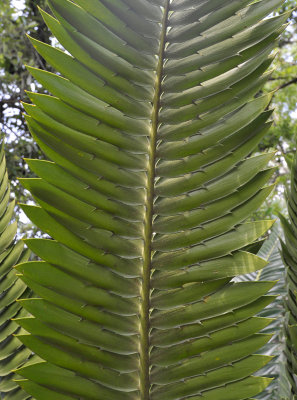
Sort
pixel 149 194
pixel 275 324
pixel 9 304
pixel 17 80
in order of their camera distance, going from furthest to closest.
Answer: pixel 17 80 < pixel 275 324 < pixel 9 304 < pixel 149 194

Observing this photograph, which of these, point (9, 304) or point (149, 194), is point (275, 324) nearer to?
point (9, 304)

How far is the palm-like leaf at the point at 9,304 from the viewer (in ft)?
3.74

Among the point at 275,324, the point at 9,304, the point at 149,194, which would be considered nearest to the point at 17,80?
the point at 275,324

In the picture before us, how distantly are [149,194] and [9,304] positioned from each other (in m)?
0.48

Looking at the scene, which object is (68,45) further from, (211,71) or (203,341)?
(203,341)

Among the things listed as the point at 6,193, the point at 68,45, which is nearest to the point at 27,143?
the point at 6,193

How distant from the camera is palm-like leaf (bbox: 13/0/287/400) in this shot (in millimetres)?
800

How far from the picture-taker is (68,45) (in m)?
0.80

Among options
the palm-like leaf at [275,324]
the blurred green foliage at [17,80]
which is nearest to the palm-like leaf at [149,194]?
the palm-like leaf at [275,324]

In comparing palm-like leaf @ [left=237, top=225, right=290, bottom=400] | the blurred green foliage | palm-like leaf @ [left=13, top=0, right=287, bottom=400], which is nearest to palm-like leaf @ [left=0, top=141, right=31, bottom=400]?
palm-like leaf @ [left=13, top=0, right=287, bottom=400]

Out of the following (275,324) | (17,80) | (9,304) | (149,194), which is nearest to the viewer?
(149,194)

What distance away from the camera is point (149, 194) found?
0.84 metres

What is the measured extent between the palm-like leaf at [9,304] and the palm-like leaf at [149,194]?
1.15 feet

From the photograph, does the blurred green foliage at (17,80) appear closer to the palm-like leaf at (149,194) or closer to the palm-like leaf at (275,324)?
the palm-like leaf at (275,324)
